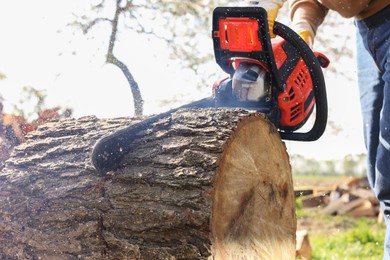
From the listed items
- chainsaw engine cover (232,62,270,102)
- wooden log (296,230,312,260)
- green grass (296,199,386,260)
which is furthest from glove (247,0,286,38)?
green grass (296,199,386,260)

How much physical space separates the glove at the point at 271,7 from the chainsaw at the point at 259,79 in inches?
1.0

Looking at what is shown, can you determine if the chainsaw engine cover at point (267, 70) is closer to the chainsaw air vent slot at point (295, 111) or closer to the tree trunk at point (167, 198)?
the chainsaw air vent slot at point (295, 111)

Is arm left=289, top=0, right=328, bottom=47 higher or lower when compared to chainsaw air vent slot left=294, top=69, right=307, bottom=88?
higher

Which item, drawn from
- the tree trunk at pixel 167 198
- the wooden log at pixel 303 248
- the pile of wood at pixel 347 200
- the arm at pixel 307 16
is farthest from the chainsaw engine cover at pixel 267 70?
the pile of wood at pixel 347 200

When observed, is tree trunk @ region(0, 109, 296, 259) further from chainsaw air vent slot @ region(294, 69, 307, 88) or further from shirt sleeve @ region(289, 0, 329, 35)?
shirt sleeve @ region(289, 0, 329, 35)

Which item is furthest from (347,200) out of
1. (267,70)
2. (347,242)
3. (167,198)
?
(167,198)

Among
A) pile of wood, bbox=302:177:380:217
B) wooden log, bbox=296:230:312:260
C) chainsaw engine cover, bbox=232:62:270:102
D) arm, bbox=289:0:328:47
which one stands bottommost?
pile of wood, bbox=302:177:380:217

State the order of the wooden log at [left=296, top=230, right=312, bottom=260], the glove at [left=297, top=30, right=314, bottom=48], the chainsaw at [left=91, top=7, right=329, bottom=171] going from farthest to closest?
the wooden log at [left=296, top=230, right=312, bottom=260] < the glove at [left=297, top=30, right=314, bottom=48] < the chainsaw at [left=91, top=7, right=329, bottom=171]

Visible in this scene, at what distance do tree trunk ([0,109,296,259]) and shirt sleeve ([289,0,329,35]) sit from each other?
568 millimetres

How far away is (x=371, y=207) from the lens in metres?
5.73

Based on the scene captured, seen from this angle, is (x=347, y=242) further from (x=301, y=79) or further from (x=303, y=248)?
(x=301, y=79)

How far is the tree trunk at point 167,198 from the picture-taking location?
1.57m

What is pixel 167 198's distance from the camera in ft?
5.29

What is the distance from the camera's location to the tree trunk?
1.57 metres
